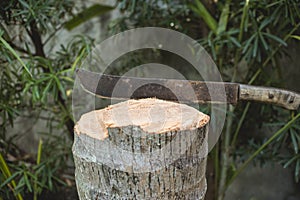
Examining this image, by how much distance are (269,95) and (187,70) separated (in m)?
0.82

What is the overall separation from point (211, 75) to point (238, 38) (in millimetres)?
191

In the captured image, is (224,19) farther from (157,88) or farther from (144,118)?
(144,118)

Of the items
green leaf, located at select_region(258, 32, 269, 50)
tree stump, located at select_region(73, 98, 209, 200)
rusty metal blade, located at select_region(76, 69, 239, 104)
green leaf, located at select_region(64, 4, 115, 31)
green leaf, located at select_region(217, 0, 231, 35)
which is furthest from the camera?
Answer: green leaf, located at select_region(64, 4, 115, 31)

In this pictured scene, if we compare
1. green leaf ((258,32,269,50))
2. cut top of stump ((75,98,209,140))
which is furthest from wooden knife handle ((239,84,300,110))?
green leaf ((258,32,269,50))

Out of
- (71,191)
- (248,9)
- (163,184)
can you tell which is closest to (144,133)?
(163,184)

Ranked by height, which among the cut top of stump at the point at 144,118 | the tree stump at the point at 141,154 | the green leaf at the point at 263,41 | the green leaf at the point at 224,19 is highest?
the green leaf at the point at 224,19

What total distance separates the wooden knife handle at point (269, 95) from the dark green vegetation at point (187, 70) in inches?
9.9

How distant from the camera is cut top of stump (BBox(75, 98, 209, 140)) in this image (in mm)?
919

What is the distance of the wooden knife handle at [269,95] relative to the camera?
1.17 m

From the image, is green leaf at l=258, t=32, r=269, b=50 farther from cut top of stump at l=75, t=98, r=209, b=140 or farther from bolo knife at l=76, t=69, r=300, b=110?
cut top of stump at l=75, t=98, r=209, b=140

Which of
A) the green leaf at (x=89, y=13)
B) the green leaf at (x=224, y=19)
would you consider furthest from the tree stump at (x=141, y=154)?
the green leaf at (x=89, y=13)

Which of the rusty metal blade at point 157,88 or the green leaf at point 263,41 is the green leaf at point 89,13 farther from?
the rusty metal blade at point 157,88

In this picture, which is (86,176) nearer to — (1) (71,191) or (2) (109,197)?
(2) (109,197)

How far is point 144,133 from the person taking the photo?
0.90 meters
